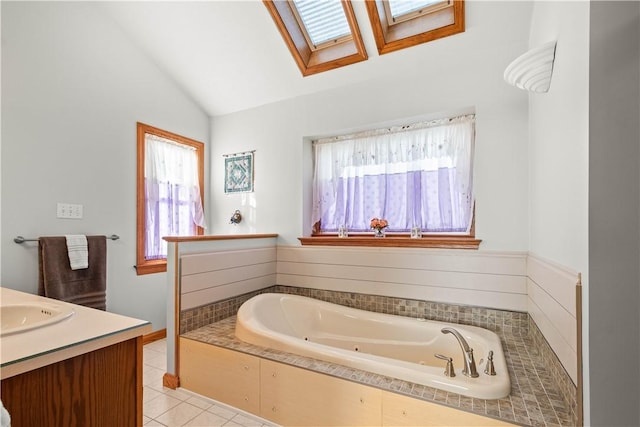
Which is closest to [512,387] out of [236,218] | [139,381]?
[139,381]

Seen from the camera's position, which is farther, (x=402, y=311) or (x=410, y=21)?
(x=402, y=311)

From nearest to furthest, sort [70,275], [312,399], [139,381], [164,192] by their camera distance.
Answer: [139,381] → [312,399] → [70,275] → [164,192]

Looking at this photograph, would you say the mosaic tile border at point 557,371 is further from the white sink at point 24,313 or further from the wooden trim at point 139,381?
the white sink at point 24,313

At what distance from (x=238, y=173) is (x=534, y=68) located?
8.82ft

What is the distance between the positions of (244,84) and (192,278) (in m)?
1.92

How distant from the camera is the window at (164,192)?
9.21 feet

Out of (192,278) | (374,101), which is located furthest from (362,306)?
(374,101)

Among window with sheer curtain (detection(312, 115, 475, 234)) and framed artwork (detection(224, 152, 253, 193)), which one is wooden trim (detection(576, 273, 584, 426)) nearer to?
window with sheer curtain (detection(312, 115, 475, 234))

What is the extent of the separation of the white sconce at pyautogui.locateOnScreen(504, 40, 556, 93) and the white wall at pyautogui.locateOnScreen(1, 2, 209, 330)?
295cm

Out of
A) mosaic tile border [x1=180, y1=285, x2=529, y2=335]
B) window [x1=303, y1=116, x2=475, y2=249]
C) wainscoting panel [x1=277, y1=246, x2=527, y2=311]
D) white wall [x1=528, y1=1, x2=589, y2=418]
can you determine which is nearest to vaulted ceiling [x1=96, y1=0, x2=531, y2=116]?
white wall [x1=528, y1=1, x2=589, y2=418]

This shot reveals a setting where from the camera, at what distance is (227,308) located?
8.01ft

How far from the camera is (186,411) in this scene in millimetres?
1836

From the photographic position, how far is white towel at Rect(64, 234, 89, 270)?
2.21 metres

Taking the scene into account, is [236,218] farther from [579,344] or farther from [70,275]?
[579,344]
